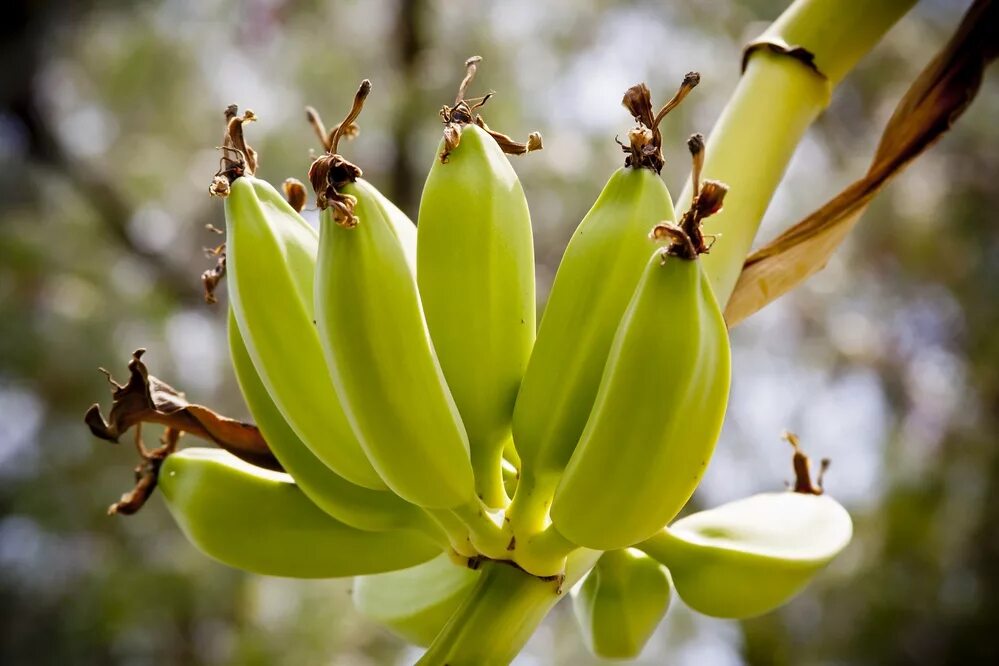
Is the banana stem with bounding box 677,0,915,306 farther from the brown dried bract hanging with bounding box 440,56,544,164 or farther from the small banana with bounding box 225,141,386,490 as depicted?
the small banana with bounding box 225,141,386,490

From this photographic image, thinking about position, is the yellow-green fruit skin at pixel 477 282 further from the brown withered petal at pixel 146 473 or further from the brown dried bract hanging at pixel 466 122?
the brown withered petal at pixel 146 473

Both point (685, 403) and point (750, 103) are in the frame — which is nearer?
point (685, 403)

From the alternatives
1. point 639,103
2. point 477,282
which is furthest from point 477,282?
point 639,103

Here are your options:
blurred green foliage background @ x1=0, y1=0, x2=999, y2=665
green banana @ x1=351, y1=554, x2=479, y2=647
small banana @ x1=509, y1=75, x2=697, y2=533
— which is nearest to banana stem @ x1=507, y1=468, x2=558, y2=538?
small banana @ x1=509, y1=75, x2=697, y2=533

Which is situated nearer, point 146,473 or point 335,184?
point 335,184

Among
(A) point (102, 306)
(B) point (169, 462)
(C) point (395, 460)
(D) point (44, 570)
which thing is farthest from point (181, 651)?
(C) point (395, 460)

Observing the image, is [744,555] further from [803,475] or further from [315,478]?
[315,478]

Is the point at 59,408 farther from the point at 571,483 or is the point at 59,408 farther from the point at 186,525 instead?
the point at 571,483
